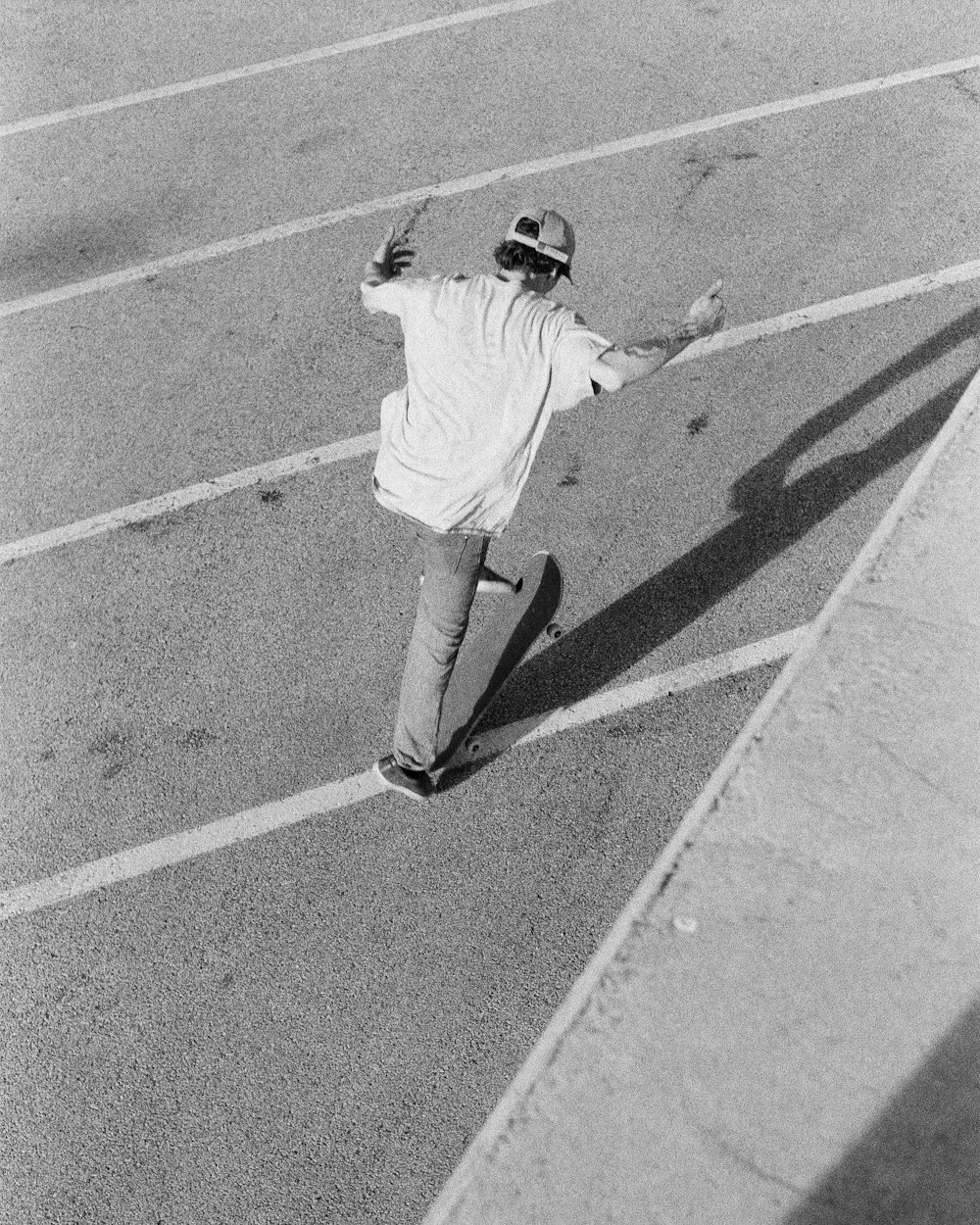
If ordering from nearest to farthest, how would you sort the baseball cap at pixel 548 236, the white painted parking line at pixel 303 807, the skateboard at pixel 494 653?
1. the baseball cap at pixel 548 236
2. the white painted parking line at pixel 303 807
3. the skateboard at pixel 494 653

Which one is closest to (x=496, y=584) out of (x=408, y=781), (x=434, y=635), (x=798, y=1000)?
(x=434, y=635)

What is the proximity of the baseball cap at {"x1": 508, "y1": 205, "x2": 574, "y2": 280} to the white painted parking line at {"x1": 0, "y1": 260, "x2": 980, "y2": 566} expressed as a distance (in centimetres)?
248

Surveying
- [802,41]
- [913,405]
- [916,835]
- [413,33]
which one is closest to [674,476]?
[913,405]

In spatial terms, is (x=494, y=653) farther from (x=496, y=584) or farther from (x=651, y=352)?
(x=651, y=352)

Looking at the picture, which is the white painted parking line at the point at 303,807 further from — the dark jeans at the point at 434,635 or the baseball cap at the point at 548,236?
the baseball cap at the point at 548,236

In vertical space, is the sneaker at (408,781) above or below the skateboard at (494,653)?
below

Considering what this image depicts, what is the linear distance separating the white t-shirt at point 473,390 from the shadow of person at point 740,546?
120cm

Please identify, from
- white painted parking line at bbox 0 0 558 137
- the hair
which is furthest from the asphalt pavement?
the hair

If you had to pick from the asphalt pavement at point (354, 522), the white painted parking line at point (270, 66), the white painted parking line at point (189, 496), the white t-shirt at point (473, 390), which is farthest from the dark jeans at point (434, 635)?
the white painted parking line at point (270, 66)

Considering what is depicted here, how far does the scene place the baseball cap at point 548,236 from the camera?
14.8 ft

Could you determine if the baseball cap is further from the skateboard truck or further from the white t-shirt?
the skateboard truck

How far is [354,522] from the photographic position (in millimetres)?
6512

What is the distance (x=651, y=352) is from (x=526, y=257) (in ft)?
2.02

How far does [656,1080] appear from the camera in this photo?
3.39m
